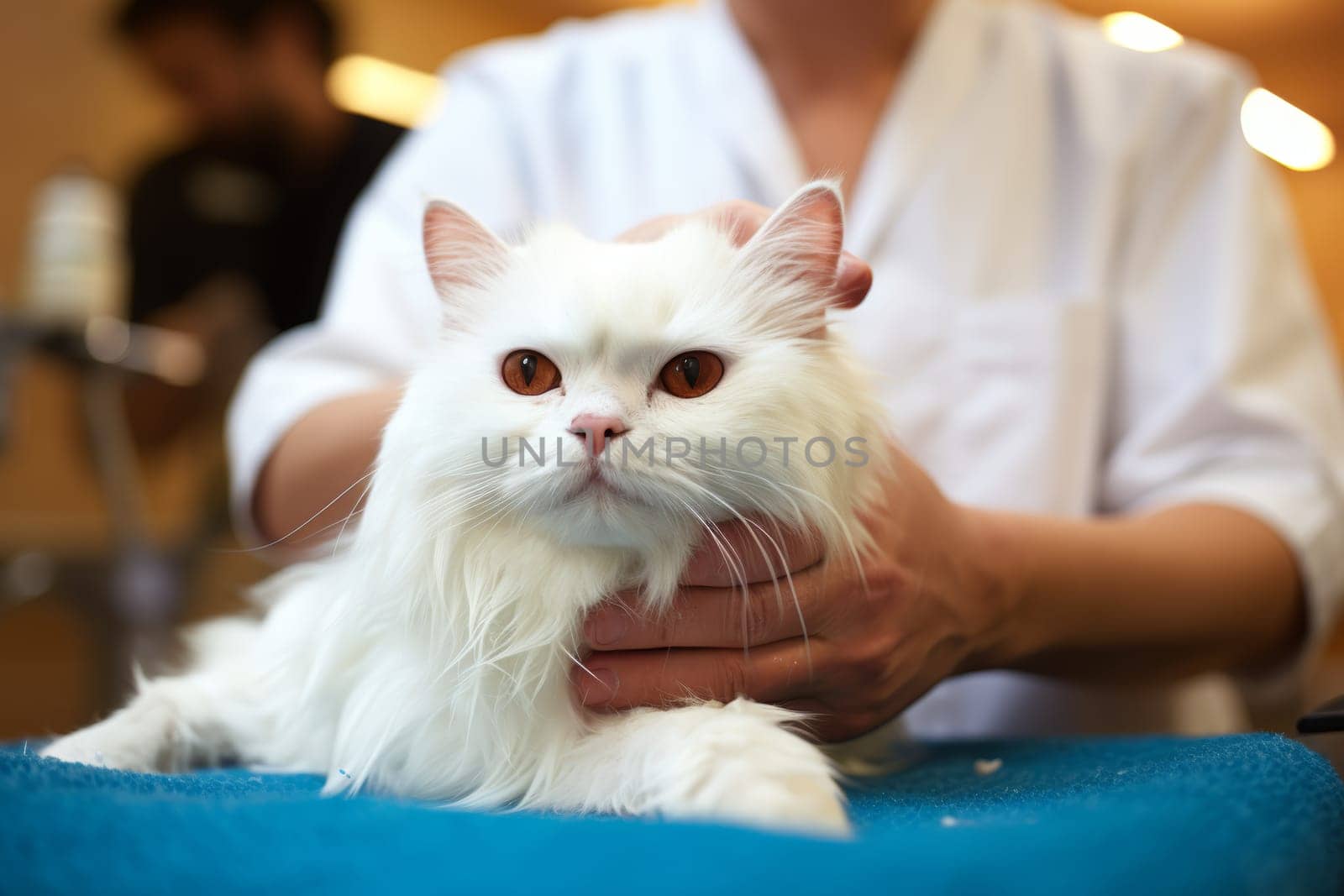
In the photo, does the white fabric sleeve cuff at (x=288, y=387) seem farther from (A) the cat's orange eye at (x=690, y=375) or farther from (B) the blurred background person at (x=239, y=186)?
(B) the blurred background person at (x=239, y=186)

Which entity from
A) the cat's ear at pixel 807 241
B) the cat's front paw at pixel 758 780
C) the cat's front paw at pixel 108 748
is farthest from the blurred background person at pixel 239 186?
the cat's front paw at pixel 758 780

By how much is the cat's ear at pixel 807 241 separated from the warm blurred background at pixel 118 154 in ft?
5.58

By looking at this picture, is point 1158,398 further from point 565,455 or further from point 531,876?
point 531,876

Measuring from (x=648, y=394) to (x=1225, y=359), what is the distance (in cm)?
74

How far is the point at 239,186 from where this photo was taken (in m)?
2.57

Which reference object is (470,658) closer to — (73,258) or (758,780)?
(758,780)

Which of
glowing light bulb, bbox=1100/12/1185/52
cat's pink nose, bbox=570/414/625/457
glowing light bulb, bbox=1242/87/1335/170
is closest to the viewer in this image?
cat's pink nose, bbox=570/414/625/457

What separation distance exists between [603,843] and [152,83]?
3.70 m

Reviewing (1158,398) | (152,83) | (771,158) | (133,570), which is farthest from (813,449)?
(152,83)

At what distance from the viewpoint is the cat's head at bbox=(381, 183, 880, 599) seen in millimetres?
552

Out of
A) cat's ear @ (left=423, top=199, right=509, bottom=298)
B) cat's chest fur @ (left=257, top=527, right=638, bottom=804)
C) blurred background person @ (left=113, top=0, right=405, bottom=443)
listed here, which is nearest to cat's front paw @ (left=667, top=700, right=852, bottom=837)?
cat's chest fur @ (left=257, top=527, right=638, bottom=804)

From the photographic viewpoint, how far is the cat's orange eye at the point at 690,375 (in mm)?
591

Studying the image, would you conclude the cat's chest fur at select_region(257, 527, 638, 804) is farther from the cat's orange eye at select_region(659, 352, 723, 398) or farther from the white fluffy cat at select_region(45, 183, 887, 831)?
the cat's orange eye at select_region(659, 352, 723, 398)

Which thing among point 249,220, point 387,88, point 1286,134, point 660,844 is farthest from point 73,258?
point 1286,134
